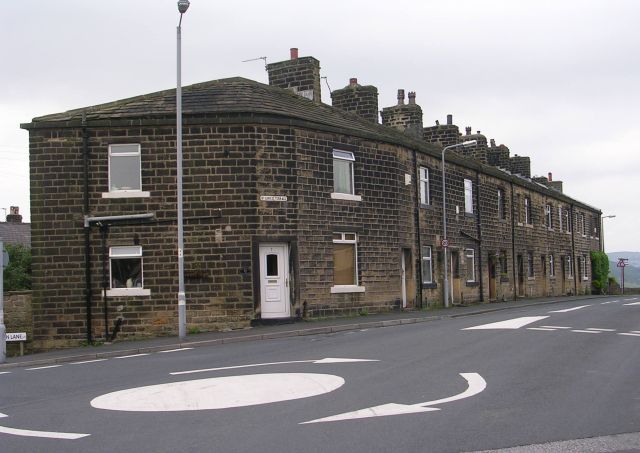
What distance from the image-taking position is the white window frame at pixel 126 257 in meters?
19.9

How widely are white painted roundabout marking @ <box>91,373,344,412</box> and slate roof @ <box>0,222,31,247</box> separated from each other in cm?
4230

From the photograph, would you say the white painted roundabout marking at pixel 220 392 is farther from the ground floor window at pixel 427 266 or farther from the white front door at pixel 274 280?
the ground floor window at pixel 427 266

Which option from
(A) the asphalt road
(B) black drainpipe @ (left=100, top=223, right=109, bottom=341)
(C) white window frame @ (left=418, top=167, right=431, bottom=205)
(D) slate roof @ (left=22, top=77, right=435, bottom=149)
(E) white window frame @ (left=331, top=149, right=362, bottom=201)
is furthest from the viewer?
(C) white window frame @ (left=418, top=167, right=431, bottom=205)

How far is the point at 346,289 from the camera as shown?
880 inches

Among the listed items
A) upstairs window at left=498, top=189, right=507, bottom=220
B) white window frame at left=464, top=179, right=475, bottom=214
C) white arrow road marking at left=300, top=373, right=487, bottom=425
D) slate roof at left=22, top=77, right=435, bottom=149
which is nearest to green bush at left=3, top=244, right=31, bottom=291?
slate roof at left=22, top=77, right=435, bottom=149

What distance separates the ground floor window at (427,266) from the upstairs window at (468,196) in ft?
16.2

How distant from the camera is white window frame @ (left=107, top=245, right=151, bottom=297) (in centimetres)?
1994

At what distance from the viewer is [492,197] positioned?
3497cm

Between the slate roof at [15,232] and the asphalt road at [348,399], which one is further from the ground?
the slate roof at [15,232]

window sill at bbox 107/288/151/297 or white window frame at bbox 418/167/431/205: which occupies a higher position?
white window frame at bbox 418/167/431/205

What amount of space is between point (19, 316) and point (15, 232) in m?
32.9

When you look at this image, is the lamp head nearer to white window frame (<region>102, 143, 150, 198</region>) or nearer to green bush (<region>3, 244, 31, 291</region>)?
white window frame (<region>102, 143, 150, 198</region>)

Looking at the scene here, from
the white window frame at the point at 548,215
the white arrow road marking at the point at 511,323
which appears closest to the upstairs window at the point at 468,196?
the white arrow road marking at the point at 511,323

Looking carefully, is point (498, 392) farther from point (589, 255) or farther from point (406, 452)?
point (589, 255)
